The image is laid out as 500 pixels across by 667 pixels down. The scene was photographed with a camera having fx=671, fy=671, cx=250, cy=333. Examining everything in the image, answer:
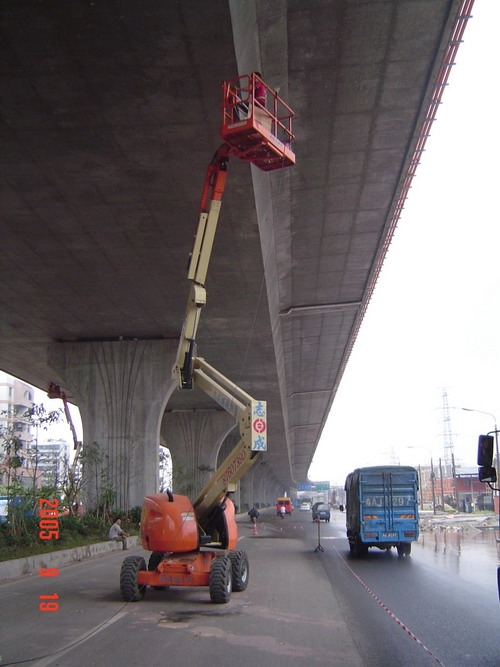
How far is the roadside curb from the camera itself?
48.3ft

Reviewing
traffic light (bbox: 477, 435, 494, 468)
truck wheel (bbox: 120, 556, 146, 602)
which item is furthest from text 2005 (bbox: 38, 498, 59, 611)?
traffic light (bbox: 477, 435, 494, 468)

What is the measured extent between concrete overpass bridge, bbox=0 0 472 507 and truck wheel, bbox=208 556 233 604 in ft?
26.8

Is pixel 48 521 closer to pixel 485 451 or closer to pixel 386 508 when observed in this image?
pixel 386 508

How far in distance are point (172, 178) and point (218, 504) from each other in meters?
7.43

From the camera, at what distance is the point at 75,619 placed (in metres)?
9.69

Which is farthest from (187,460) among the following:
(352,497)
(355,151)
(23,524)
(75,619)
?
(75,619)

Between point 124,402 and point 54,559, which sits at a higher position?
point 124,402

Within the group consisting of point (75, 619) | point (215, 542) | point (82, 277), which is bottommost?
point (75, 619)

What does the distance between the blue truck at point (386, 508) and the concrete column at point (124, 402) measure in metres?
10.6

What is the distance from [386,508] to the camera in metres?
20.4

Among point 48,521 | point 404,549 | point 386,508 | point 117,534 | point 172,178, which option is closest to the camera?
point 172,178

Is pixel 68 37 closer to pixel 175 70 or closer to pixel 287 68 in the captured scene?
pixel 175 70

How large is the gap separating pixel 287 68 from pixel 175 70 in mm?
2884

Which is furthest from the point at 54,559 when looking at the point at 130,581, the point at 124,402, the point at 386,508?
the point at 124,402
